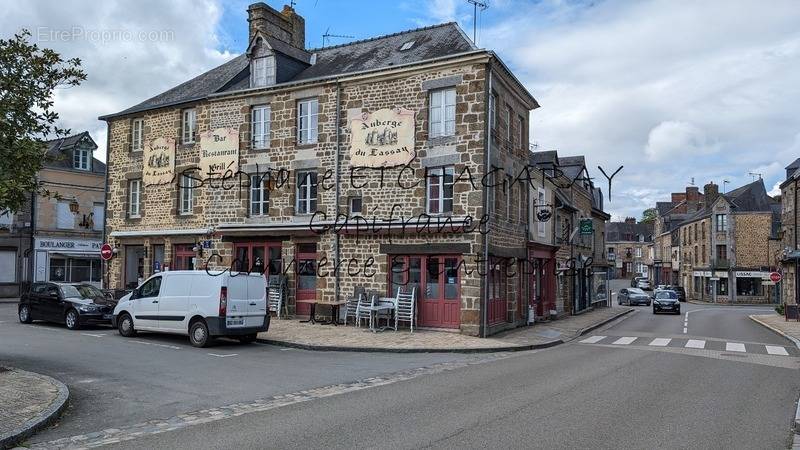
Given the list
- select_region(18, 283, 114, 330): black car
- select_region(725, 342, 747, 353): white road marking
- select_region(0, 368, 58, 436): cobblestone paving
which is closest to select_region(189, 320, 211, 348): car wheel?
select_region(18, 283, 114, 330): black car

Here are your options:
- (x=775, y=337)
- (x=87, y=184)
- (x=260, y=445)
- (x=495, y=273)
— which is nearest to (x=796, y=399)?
(x=260, y=445)

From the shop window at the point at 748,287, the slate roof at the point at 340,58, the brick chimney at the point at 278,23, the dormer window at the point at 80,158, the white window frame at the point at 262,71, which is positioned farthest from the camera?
the shop window at the point at 748,287

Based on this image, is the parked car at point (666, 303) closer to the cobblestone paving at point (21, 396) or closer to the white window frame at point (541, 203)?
the white window frame at point (541, 203)

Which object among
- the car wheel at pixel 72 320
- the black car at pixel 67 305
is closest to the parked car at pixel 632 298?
the black car at pixel 67 305

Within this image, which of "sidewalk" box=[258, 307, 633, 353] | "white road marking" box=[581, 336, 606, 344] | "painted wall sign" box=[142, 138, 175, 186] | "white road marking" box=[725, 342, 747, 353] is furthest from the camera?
"painted wall sign" box=[142, 138, 175, 186]

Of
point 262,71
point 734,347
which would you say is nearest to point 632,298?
point 734,347

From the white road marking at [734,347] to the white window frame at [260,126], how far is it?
1560cm

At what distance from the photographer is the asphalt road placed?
698 centimetres

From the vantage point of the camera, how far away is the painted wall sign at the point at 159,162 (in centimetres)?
2398

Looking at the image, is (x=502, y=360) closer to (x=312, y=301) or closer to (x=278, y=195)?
(x=312, y=301)

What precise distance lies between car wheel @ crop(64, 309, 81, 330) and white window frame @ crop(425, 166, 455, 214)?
1046 centimetres

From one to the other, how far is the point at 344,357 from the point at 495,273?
6.71m

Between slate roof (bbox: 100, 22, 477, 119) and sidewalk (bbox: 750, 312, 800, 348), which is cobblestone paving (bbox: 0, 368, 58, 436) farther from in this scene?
sidewalk (bbox: 750, 312, 800, 348)

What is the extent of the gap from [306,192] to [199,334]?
7338mm
